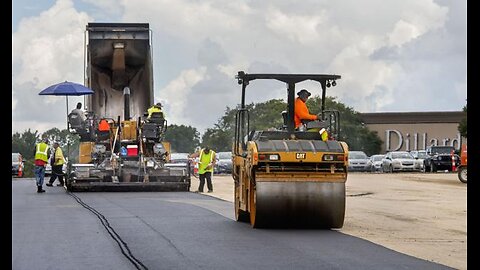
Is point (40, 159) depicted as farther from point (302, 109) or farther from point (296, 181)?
point (296, 181)

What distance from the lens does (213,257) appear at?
12.5 m

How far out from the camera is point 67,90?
28812 mm

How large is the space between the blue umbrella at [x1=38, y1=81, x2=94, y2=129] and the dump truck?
100 centimetres

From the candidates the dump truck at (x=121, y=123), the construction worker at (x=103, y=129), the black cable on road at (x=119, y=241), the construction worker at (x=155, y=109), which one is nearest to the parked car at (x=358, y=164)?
the dump truck at (x=121, y=123)

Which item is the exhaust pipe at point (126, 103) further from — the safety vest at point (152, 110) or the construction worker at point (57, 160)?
the construction worker at point (57, 160)

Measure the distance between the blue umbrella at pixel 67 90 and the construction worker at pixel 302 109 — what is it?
40.6ft

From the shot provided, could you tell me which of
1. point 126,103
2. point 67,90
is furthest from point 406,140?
point 67,90

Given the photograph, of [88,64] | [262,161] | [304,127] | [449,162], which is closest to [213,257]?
[262,161]

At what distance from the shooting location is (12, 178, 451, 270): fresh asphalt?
473 inches

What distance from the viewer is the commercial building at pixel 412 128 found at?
82.6 m

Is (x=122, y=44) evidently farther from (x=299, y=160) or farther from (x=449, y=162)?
(x=449, y=162)

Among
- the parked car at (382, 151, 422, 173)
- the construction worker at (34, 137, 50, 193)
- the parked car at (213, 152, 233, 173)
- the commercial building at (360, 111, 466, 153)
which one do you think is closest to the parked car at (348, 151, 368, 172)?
the parked car at (382, 151, 422, 173)

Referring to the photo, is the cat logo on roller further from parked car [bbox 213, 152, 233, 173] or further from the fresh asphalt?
parked car [bbox 213, 152, 233, 173]

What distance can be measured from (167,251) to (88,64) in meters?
17.7
